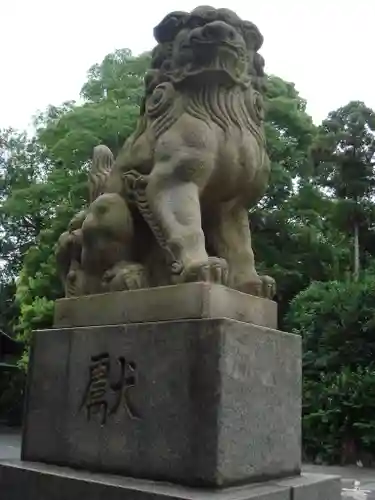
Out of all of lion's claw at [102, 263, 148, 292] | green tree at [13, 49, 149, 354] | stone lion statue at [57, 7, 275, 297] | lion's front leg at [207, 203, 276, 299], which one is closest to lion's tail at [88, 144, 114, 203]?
stone lion statue at [57, 7, 275, 297]

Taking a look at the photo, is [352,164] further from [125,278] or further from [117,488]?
[117,488]

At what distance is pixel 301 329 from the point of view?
11.7 meters

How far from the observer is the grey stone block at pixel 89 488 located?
8.50ft

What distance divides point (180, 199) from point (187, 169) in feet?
0.50

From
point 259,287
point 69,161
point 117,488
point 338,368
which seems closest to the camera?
point 117,488

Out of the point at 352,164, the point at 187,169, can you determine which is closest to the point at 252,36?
the point at 187,169

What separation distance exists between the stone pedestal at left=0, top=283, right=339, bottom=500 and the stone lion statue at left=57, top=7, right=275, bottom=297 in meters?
0.22

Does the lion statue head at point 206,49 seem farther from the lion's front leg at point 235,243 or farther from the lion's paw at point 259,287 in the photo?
the lion's paw at point 259,287

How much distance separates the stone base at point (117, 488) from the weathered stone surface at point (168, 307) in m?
0.71

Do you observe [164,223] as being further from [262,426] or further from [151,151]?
[262,426]

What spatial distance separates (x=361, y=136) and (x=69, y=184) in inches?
256

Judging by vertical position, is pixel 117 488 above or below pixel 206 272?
below

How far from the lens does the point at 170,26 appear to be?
11.4 ft

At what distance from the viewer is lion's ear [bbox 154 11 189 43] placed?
11.3 ft
